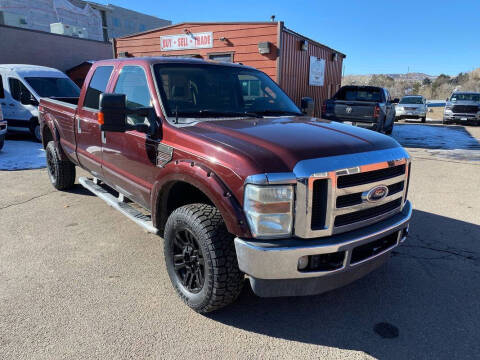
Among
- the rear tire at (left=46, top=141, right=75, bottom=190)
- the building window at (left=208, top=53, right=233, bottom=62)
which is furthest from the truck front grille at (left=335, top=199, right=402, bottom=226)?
the building window at (left=208, top=53, right=233, bottom=62)

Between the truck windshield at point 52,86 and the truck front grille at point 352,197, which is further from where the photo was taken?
the truck windshield at point 52,86

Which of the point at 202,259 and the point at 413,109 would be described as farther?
the point at 413,109

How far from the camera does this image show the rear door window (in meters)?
4.05

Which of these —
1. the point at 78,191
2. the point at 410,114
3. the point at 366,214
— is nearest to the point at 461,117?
the point at 410,114

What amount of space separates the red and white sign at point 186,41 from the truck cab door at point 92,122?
8723 mm

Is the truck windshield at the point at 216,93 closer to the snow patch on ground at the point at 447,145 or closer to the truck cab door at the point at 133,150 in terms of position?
the truck cab door at the point at 133,150

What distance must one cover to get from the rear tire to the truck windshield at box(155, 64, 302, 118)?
302 centimetres

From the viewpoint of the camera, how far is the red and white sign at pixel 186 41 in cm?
1238

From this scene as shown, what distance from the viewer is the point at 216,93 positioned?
353 cm

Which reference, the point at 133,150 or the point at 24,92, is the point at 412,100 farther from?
the point at 133,150

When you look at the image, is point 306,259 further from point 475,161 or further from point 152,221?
point 475,161

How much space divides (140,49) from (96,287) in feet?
42.1

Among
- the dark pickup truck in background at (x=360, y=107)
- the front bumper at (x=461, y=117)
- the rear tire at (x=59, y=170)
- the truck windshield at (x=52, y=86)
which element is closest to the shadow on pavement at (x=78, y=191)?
the rear tire at (x=59, y=170)

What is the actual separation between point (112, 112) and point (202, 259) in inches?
52.8
